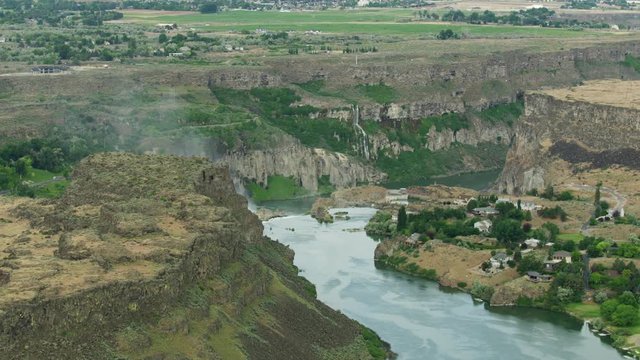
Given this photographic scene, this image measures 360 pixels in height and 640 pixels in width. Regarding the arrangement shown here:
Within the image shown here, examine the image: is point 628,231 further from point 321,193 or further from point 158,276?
point 158,276

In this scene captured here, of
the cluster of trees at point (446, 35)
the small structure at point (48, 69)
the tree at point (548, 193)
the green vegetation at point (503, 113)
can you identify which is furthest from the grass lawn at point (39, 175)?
the cluster of trees at point (446, 35)

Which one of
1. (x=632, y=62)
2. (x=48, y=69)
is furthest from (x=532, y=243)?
(x=632, y=62)

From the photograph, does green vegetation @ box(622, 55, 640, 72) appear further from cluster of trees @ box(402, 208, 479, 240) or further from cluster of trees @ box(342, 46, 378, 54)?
cluster of trees @ box(402, 208, 479, 240)

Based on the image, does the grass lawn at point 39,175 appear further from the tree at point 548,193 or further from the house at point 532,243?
the tree at point 548,193

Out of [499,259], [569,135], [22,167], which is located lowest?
[499,259]

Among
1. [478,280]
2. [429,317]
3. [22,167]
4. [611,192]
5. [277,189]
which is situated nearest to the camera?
[429,317]

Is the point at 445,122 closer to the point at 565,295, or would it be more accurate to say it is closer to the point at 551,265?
the point at 551,265
